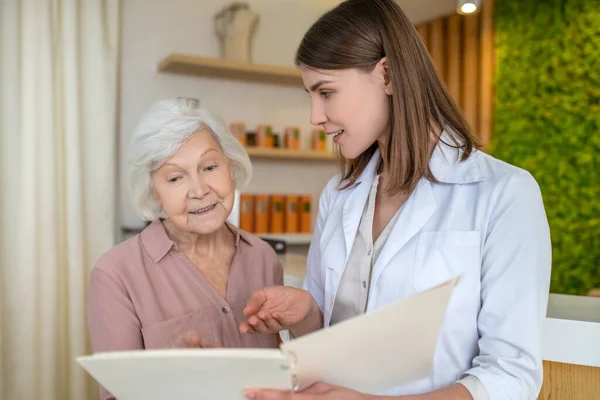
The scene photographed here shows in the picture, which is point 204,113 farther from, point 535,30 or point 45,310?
point 535,30

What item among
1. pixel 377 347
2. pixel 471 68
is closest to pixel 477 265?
pixel 377 347

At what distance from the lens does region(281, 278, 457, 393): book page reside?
0.82m

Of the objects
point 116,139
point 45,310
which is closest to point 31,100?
point 116,139

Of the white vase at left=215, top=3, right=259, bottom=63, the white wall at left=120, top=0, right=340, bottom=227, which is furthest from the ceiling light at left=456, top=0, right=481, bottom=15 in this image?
the white wall at left=120, top=0, right=340, bottom=227

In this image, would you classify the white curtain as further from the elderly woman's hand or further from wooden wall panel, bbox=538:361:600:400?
wooden wall panel, bbox=538:361:600:400

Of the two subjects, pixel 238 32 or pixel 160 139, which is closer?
pixel 160 139

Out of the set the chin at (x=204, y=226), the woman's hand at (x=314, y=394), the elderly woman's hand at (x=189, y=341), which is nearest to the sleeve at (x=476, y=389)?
the woman's hand at (x=314, y=394)

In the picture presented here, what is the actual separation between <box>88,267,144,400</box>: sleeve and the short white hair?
0.91 feet

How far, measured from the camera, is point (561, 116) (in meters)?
4.17

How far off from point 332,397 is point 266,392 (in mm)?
106

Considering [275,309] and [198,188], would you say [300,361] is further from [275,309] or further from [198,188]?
[198,188]

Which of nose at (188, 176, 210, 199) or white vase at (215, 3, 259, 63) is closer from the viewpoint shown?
nose at (188, 176, 210, 199)

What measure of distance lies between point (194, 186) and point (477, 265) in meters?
0.76

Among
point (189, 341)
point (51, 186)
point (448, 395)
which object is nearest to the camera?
point (448, 395)
